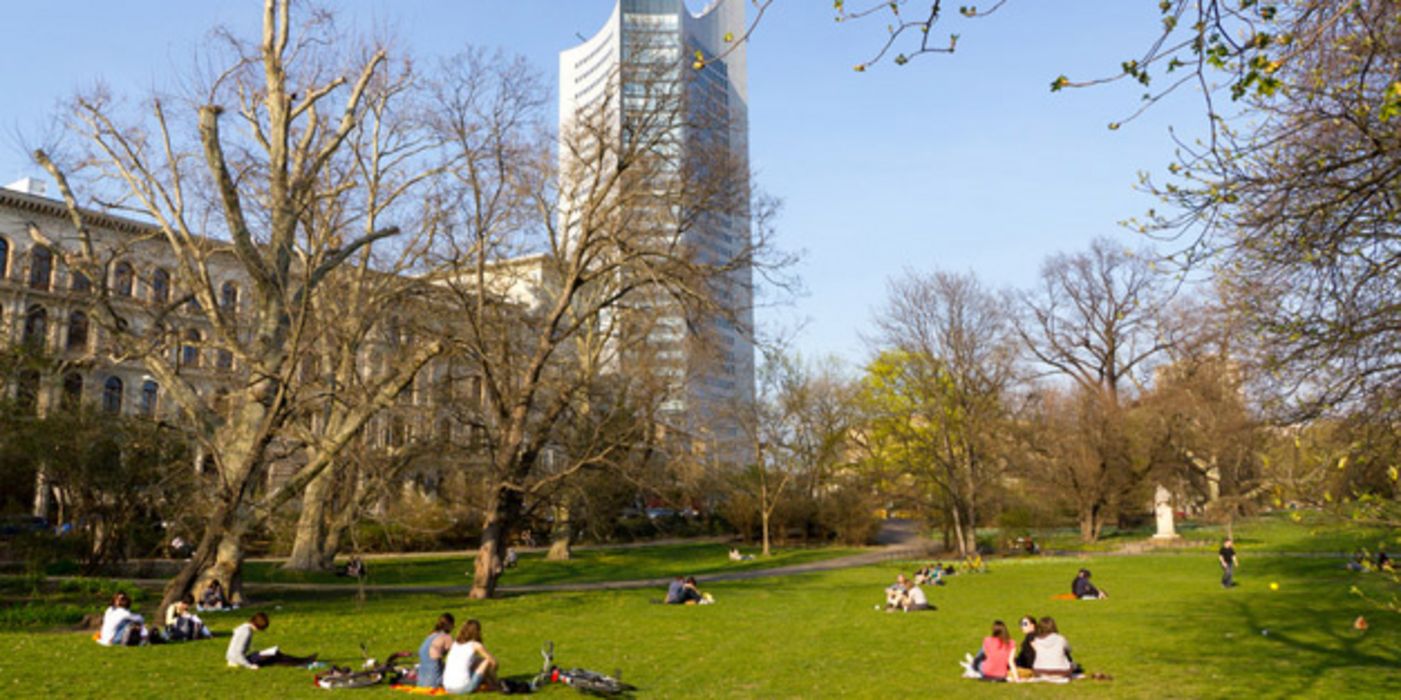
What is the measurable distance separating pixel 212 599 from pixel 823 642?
12.8m

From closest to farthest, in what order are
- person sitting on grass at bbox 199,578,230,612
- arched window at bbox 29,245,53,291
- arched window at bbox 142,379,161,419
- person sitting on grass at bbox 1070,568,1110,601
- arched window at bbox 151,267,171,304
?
person sitting on grass at bbox 199,578,230,612 → person sitting on grass at bbox 1070,568,1110,601 → arched window at bbox 151,267,171,304 → arched window at bbox 29,245,53,291 → arched window at bbox 142,379,161,419

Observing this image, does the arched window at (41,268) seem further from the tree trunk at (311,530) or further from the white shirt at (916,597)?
the white shirt at (916,597)

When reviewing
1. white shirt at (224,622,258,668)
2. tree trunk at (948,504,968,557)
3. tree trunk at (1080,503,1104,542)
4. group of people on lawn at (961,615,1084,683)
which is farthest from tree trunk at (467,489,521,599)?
tree trunk at (1080,503,1104,542)

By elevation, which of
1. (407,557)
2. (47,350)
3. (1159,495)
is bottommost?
(407,557)

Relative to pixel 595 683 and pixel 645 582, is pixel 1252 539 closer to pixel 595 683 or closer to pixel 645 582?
pixel 645 582

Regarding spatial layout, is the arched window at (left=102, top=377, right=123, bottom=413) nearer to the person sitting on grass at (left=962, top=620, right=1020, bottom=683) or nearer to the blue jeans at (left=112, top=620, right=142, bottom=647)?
the blue jeans at (left=112, top=620, right=142, bottom=647)

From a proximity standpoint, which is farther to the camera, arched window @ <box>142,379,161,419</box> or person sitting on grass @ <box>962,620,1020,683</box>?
arched window @ <box>142,379,161,419</box>

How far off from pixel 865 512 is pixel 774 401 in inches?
317

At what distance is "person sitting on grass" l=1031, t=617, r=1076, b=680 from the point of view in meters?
12.3

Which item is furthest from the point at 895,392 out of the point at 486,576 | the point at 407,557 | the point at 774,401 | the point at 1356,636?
the point at 1356,636

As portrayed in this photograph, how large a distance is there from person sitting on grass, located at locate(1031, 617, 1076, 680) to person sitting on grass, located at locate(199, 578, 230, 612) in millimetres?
16199

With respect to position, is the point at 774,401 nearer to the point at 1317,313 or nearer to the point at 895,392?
the point at 895,392

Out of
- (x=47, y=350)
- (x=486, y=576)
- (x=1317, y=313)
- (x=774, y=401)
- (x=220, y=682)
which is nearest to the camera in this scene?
(x=1317, y=313)

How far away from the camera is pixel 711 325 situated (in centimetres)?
2583
